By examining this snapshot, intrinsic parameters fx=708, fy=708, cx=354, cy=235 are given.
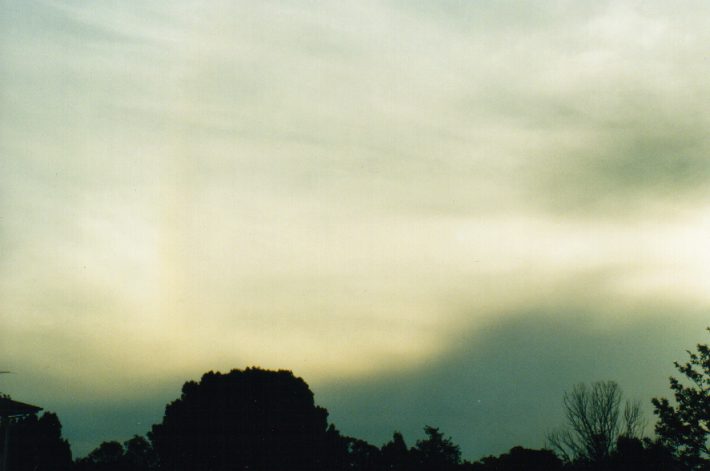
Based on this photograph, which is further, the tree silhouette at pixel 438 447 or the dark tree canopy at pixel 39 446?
the tree silhouette at pixel 438 447

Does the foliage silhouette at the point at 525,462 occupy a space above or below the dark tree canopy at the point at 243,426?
below

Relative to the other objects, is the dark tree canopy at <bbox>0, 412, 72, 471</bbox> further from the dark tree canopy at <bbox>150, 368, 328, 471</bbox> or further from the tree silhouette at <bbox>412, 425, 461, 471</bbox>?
the tree silhouette at <bbox>412, 425, 461, 471</bbox>

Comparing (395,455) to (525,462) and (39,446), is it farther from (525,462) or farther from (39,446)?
(39,446)

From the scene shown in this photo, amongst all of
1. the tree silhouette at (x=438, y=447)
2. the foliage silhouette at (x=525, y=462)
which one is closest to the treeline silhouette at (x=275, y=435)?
the foliage silhouette at (x=525, y=462)

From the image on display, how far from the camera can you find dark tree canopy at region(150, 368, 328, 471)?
59.3 metres

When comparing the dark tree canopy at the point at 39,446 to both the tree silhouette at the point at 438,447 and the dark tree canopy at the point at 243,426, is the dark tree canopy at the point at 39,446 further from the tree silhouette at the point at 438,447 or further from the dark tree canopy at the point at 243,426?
the tree silhouette at the point at 438,447

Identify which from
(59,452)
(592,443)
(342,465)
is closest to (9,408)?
(59,452)

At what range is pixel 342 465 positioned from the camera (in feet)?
207

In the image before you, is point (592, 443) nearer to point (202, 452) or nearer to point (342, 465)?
point (342, 465)

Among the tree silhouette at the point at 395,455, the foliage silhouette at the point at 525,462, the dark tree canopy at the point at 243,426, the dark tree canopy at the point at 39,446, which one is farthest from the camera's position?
the tree silhouette at the point at 395,455

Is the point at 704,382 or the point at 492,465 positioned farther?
the point at 492,465

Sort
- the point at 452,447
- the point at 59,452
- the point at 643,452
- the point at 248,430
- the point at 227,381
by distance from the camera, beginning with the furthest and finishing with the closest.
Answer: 1. the point at 452,447
2. the point at 227,381
3. the point at 248,430
4. the point at 59,452
5. the point at 643,452

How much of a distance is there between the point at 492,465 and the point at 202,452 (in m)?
24.4

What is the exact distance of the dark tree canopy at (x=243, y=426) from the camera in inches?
2336
